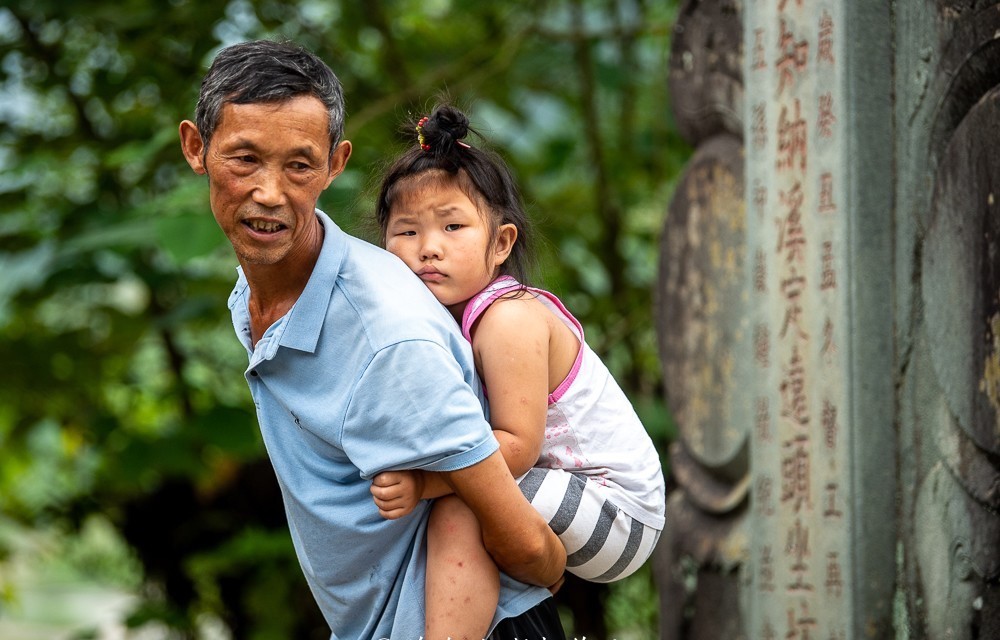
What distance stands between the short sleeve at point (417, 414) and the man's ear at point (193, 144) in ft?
1.32

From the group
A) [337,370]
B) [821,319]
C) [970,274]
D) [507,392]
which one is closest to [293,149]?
[337,370]

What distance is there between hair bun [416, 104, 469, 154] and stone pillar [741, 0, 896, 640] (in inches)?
45.4

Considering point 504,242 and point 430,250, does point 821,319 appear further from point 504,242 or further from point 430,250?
point 430,250

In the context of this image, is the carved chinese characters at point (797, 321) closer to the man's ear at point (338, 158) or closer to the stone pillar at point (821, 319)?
the stone pillar at point (821, 319)

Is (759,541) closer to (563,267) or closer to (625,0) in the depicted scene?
(563,267)

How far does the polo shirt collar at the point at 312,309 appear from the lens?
1.53 metres

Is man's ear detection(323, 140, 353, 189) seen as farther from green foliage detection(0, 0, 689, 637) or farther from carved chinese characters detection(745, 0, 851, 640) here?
green foliage detection(0, 0, 689, 637)

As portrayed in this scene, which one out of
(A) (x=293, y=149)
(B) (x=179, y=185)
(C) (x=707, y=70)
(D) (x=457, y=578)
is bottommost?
(D) (x=457, y=578)

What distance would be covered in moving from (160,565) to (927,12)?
3.80 metres

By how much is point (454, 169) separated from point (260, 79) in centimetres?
32

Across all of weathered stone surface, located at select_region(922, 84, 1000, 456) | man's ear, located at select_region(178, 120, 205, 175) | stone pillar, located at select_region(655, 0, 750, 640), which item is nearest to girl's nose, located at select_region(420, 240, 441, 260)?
man's ear, located at select_region(178, 120, 205, 175)

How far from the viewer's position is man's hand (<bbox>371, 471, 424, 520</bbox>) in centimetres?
146

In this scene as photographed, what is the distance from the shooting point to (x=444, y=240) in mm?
1665

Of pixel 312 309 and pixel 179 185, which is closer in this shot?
pixel 312 309
